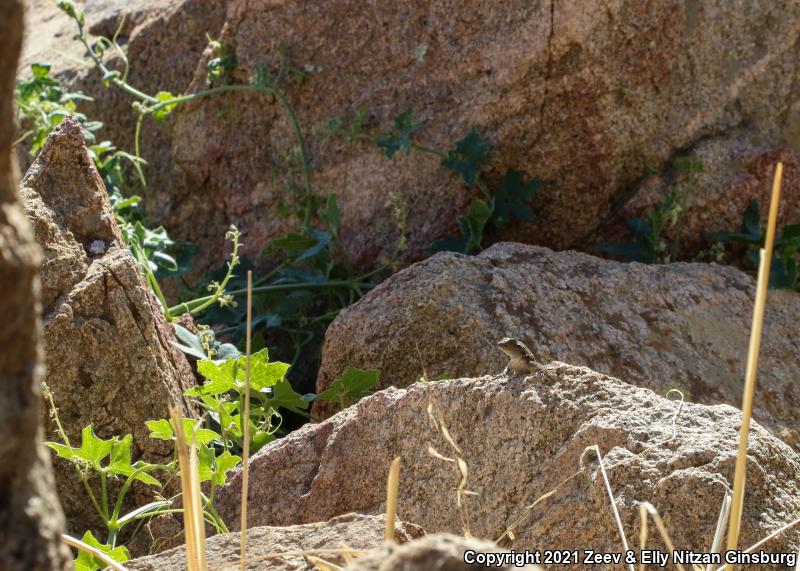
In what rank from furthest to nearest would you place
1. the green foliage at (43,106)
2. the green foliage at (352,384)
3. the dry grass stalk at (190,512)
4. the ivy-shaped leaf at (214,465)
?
the green foliage at (43,106)
the green foliage at (352,384)
the ivy-shaped leaf at (214,465)
the dry grass stalk at (190,512)

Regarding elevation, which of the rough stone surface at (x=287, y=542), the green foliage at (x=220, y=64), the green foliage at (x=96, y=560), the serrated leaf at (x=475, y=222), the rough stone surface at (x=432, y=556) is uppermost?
the green foliage at (x=220, y=64)

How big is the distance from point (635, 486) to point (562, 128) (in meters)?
2.27

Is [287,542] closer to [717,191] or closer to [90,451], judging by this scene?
[90,451]

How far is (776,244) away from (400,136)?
142 cm

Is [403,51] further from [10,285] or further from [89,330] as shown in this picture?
[10,285]

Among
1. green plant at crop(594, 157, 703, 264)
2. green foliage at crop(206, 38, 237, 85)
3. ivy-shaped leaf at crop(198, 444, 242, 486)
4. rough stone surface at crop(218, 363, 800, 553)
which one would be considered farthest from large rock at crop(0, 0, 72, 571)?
green foliage at crop(206, 38, 237, 85)

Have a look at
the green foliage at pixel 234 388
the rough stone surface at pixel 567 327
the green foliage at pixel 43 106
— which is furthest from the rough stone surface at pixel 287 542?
the green foliage at pixel 43 106

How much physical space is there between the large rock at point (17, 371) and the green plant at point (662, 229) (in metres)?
3.29

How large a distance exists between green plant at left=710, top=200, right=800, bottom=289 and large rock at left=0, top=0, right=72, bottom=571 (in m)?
3.42

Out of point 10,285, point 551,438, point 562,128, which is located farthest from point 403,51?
point 10,285

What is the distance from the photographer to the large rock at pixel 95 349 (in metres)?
2.99

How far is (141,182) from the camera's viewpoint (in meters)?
4.94

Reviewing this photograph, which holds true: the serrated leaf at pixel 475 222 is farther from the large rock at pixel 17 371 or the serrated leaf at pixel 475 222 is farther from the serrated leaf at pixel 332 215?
the large rock at pixel 17 371

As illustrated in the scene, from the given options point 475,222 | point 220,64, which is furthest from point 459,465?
point 220,64
